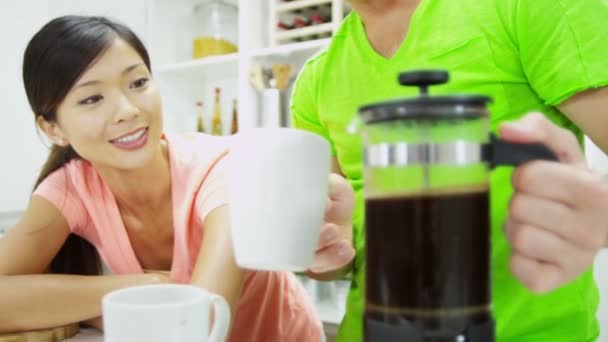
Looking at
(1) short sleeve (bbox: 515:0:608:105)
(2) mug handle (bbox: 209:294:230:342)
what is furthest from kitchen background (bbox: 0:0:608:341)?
(2) mug handle (bbox: 209:294:230:342)

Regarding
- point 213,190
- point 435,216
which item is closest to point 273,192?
point 435,216

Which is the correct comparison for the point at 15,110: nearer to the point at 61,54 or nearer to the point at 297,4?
the point at 297,4

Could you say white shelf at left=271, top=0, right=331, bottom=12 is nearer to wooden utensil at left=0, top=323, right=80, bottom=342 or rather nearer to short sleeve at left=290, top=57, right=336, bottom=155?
short sleeve at left=290, top=57, right=336, bottom=155

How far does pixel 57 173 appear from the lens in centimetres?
113

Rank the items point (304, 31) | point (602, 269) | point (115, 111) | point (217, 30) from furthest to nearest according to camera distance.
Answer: point (217, 30), point (304, 31), point (602, 269), point (115, 111)

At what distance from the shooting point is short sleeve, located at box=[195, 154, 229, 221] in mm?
948

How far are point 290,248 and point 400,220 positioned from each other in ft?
0.39

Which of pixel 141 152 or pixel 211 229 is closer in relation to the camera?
pixel 211 229

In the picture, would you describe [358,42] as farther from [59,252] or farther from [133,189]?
[59,252]

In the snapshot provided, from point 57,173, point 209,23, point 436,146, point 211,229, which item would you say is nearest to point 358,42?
point 211,229

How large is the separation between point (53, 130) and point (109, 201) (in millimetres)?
202

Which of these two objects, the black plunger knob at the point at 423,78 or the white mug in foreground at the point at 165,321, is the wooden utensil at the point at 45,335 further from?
the black plunger knob at the point at 423,78

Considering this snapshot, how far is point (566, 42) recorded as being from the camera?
26.3 inches

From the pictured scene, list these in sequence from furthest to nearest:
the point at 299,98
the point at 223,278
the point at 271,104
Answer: the point at 299,98 < the point at 223,278 < the point at 271,104
